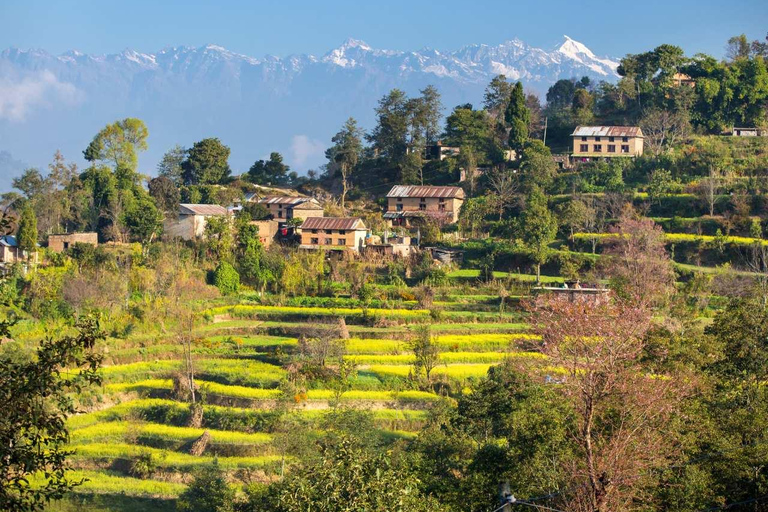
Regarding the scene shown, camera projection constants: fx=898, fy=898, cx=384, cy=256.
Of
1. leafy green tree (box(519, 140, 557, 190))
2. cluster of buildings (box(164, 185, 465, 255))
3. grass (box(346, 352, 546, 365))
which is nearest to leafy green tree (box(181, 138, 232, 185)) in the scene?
cluster of buildings (box(164, 185, 465, 255))

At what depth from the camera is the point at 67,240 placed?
41.5 metres

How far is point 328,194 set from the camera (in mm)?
53812

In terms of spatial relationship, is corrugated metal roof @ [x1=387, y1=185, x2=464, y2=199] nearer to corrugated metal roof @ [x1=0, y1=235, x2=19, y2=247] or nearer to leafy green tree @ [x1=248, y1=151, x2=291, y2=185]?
leafy green tree @ [x1=248, y1=151, x2=291, y2=185]

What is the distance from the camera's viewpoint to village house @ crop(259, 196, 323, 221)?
46.8m

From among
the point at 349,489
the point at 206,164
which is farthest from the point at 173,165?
the point at 349,489

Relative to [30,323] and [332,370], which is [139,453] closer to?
[332,370]

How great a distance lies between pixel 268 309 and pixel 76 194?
57.3 feet

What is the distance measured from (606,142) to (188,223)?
23117 mm

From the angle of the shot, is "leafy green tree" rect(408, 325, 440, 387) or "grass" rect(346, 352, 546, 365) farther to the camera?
"grass" rect(346, 352, 546, 365)

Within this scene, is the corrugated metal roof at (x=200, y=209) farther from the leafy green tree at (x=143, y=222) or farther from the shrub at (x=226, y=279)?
the shrub at (x=226, y=279)

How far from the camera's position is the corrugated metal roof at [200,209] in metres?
43.6

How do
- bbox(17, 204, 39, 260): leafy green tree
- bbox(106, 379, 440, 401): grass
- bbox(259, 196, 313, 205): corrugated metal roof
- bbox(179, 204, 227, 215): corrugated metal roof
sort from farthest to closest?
bbox(259, 196, 313, 205): corrugated metal roof, bbox(179, 204, 227, 215): corrugated metal roof, bbox(17, 204, 39, 260): leafy green tree, bbox(106, 379, 440, 401): grass

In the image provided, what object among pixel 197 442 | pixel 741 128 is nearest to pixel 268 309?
pixel 197 442

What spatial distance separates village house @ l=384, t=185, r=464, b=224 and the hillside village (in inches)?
7.3
